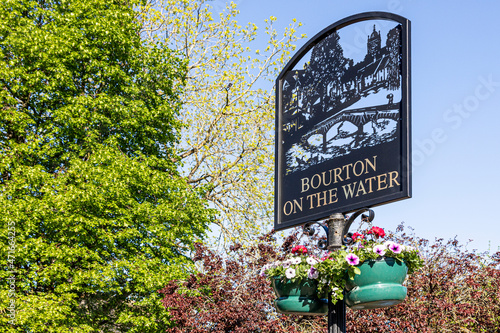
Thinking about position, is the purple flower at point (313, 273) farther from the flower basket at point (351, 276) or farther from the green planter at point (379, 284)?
the green planter at point (379, 284)

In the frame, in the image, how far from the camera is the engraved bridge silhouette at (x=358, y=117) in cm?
493

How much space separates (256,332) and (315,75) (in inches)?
264

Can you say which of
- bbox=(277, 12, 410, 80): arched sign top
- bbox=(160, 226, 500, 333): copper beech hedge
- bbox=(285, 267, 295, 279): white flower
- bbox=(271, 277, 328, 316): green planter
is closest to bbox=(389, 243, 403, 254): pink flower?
bbox=(271, 277, 328, 316): green planter

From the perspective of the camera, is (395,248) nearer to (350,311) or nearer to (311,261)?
(311,261)

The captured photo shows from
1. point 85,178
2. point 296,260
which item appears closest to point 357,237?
A: point 296,260

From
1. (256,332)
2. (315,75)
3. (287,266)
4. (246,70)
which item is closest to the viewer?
(287,266)

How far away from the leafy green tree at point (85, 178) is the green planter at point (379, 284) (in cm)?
948

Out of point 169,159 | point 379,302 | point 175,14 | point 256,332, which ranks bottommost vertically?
point 256,332

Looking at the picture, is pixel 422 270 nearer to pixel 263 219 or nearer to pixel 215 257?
pixel 215 257

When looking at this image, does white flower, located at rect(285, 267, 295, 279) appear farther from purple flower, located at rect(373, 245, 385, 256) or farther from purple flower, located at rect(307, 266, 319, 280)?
purple flower, located at rect(373, 245, 385, 256)

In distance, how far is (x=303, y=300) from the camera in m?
5.04

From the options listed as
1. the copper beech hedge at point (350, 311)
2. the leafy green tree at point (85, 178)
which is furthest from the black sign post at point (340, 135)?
the leafy green tree at point (85, 178)

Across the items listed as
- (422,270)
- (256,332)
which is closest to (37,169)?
(256,332)

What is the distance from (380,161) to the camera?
4.79 meters
